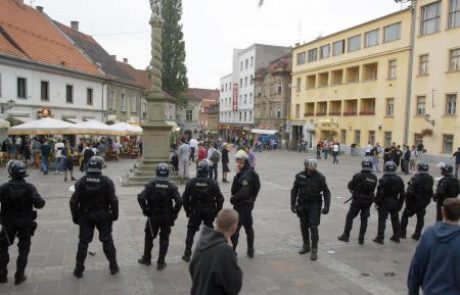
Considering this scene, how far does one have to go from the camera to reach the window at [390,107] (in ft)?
111

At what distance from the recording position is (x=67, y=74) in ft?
103

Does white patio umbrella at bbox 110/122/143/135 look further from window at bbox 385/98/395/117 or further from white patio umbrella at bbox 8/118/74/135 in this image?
window at bbox 385/98/395/117

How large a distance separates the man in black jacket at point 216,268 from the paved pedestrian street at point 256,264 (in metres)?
2.54

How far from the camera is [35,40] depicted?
3047 centimetres

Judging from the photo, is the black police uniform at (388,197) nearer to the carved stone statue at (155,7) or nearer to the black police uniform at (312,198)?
the black police uniform at (312,198)

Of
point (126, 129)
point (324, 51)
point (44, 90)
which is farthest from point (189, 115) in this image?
point (126, 129)

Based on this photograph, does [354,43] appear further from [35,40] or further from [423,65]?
[35,40]

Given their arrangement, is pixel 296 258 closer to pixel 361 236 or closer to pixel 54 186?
pixel 361 236

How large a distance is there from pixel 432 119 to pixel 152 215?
27675 mm

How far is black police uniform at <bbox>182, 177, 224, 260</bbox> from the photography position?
6.55 m

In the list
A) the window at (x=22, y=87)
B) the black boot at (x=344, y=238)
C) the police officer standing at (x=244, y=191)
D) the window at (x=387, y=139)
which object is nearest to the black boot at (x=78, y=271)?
the police officer standing at (x=244, y=191)

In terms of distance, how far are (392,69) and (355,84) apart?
4.73 meters

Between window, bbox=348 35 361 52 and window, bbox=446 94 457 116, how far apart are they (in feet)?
38.7

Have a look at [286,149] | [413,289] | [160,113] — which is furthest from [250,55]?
[413,289]
